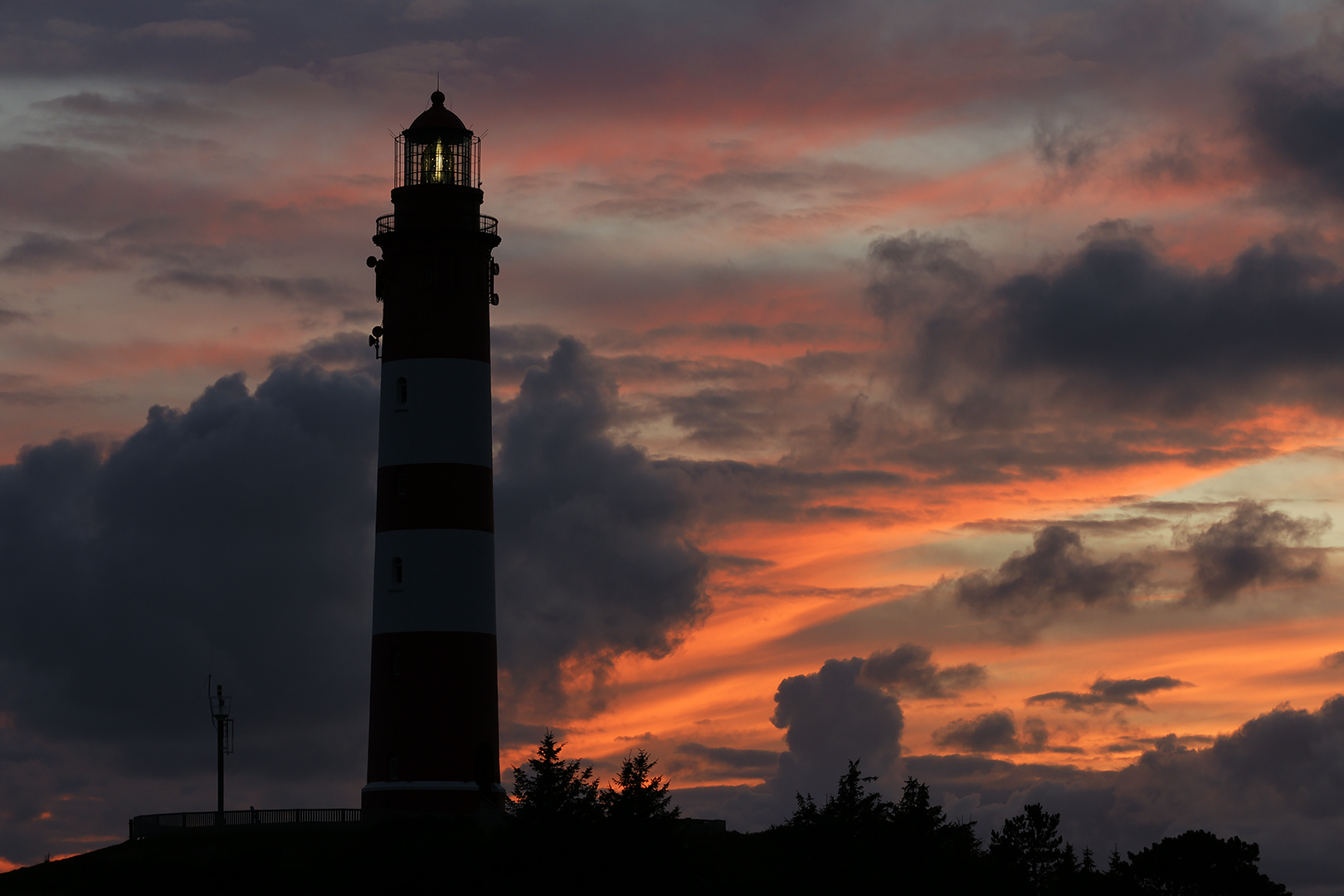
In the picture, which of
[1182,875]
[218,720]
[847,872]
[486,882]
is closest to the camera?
[486,882]

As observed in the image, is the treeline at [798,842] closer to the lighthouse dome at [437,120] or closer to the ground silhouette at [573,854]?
the ground silhouette at [573,854]

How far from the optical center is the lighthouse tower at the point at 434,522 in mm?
61031

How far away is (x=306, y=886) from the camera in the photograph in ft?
181

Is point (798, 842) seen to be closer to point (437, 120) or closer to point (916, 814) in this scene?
point (916, 814)

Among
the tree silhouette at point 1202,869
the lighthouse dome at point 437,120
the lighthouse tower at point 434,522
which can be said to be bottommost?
the tree silhouette at point 1202,869

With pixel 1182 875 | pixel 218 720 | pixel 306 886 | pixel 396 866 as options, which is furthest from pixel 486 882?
pixel 1182 875

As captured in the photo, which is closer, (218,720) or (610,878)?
(610,878)

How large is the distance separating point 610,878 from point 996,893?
1863 centimetres

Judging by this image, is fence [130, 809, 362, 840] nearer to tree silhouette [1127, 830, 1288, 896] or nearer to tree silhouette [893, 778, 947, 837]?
tree silhouette [893, 778, 947, 837]

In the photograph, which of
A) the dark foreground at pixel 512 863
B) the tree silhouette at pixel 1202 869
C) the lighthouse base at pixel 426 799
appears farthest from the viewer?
the tree silhouette at pixel 1202 869

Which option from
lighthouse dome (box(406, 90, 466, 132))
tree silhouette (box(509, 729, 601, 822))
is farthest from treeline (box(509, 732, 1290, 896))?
lighthouse dome (box(406, 90, 466, 132))

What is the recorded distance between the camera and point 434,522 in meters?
61.8

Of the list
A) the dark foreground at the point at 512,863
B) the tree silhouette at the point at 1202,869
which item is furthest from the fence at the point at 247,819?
the tree silhouette at the point at 1202,869

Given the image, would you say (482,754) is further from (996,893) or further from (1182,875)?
(1182,875)
